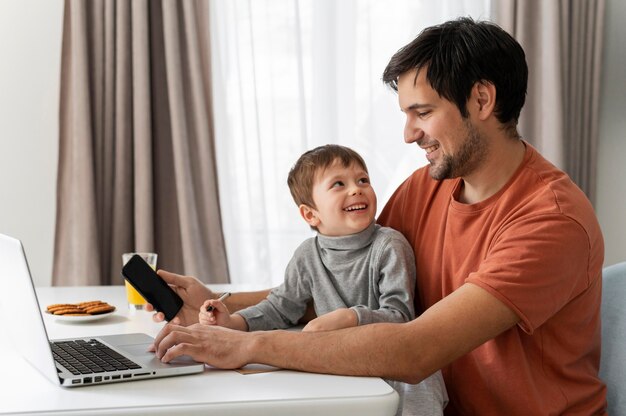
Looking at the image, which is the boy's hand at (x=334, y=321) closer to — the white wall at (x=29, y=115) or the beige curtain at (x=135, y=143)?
the beige curtain at (x=135, y=143)

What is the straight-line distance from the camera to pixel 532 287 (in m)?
1.31

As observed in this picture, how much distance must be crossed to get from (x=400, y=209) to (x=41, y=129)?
6.15 feet

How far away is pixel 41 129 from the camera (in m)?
3.13

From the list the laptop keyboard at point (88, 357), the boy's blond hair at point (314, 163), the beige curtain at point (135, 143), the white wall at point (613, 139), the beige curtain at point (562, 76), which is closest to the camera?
the laptop keyboard at point (88, 357)

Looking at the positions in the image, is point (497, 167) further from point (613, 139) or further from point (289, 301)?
point (613, 139)

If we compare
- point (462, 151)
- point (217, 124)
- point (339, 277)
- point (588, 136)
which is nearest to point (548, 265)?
point (462, 151)

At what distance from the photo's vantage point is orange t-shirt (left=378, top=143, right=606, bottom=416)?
1326 millimetres

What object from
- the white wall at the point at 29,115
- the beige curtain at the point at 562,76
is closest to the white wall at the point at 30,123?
the white wall at the point at 29,115

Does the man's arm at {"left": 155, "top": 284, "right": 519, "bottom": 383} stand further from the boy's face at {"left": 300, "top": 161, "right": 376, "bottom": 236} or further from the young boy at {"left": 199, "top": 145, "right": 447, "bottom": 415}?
the boy's face at {"left": 300, "top": 161, "right": 376, "bottom": 236}

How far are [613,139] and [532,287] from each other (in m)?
2.53

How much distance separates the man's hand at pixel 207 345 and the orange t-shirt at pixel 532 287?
41 cm

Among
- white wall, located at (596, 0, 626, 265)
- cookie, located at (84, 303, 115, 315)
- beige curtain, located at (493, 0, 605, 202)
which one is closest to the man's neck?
cookie, located at (84, 303, 115, 315)

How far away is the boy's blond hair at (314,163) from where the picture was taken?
1.71 meters

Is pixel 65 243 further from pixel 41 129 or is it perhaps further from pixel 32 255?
pixel 41 129
